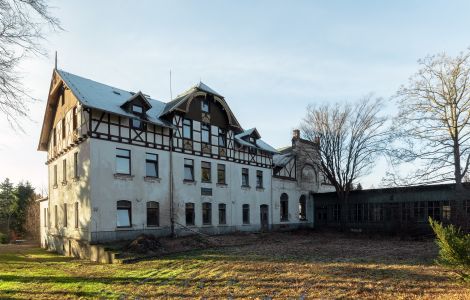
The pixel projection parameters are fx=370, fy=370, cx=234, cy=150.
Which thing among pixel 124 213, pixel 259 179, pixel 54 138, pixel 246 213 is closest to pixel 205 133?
pixel 259 179

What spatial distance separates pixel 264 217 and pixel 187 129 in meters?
12.4

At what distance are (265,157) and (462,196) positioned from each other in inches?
745

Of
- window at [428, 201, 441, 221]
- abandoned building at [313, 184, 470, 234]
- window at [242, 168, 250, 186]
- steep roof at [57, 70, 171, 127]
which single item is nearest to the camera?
steep roof at [57, 70, 171, 127]

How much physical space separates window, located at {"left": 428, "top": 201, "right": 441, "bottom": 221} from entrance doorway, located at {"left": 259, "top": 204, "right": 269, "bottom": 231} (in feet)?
47.2

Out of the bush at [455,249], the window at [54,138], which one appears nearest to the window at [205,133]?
the window at [54,138]

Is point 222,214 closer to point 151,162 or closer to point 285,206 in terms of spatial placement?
point 151,162

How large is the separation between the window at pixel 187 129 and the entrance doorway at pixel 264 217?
36.0 feet

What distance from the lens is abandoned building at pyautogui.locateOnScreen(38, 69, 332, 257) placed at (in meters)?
22.9

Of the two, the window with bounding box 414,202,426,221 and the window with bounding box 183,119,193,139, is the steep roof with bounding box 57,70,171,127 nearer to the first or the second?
the window with bounding box 183,119,193,139

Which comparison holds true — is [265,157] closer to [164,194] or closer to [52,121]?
[164,194]

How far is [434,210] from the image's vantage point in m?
32.0

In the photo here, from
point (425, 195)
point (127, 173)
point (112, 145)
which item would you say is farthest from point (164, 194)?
point (425, 195)

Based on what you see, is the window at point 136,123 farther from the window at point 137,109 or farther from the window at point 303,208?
the window at point 303,208

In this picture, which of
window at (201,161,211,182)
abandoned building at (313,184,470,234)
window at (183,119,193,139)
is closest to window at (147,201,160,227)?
window at (201,161,211,182)
